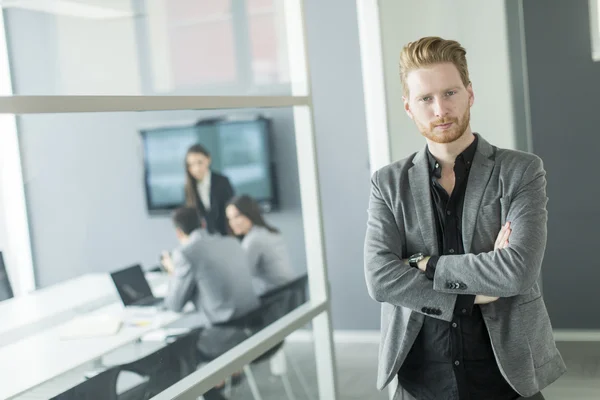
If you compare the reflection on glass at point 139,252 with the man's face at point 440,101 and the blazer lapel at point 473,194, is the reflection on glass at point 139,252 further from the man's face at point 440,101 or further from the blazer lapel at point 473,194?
the blazer lapel at point 473,194

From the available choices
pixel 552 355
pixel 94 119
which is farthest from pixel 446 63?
pixel 94 119

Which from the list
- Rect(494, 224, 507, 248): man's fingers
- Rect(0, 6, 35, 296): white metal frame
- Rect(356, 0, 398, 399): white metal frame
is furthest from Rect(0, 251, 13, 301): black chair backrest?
Rect(356, 0, 398, 399): white metal frame

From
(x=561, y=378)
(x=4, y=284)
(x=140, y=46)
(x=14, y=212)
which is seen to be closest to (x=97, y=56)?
(x=140, y=46)

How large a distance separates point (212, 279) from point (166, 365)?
0.84 metres

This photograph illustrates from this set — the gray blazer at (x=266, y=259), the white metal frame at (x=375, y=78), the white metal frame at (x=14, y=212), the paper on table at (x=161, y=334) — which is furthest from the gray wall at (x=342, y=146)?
the white metal frame at (x=14, y=212)

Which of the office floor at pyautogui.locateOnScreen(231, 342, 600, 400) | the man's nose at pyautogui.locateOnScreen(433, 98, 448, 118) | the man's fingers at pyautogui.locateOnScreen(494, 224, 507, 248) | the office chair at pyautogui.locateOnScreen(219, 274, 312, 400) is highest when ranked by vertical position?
the man's nose at pyautogui.locateOnScreen(433, 98, 448, 118)

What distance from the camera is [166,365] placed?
2.29 metres

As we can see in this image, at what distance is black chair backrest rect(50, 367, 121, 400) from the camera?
1907 mm

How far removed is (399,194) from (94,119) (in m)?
0.96

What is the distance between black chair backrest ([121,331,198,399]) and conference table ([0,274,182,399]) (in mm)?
85

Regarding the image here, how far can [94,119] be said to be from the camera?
7.06ft

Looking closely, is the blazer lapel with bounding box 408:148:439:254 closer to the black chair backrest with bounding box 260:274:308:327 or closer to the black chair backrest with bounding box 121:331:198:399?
the black chair backrest with bounding box 121:331:198:399

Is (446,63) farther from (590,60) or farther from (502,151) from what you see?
(590,60)

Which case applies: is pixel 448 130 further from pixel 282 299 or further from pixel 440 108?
pixel 282 299
